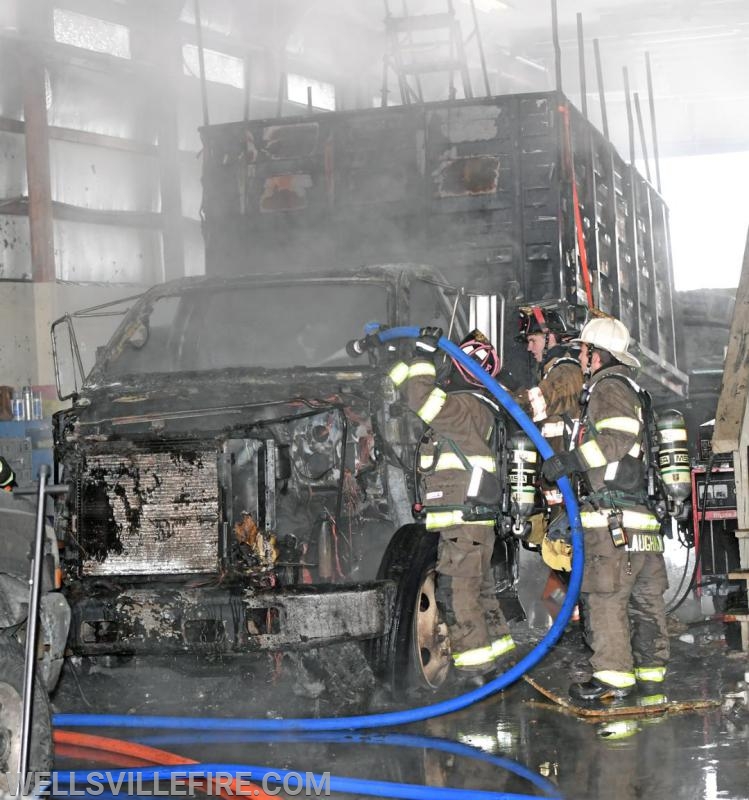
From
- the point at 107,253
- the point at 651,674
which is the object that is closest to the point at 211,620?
the point at 651,674

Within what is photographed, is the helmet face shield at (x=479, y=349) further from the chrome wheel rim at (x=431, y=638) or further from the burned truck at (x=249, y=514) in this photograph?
the chrome wheel rim at (x=431, y=638)

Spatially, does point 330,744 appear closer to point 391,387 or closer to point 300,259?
point 391,387

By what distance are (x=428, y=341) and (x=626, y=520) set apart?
131 cm

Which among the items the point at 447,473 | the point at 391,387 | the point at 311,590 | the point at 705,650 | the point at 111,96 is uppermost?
the point at 111,96

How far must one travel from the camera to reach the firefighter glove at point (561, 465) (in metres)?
5.76

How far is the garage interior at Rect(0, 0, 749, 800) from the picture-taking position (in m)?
5.06

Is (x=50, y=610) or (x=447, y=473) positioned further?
(x=447, y=473)

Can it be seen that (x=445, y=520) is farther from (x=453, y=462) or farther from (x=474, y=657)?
(x=474, y=657)

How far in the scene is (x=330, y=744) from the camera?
16.6 feet

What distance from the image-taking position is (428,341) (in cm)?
577

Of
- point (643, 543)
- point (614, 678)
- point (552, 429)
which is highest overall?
point (552, 429)

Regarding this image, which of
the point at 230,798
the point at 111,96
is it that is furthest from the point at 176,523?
the point at 111,96

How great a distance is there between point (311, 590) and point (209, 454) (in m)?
0.77

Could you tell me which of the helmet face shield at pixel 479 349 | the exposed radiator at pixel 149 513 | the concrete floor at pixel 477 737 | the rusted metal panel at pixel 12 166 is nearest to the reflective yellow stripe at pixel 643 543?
the concrete floor at pixel 477 737
